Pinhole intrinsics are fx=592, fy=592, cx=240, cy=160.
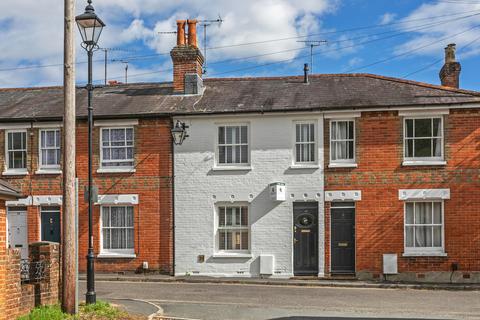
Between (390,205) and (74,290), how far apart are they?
38.8 feet

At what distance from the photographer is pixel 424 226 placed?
64.6 feet

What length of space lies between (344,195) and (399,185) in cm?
184

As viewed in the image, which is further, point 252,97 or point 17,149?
point 17,149

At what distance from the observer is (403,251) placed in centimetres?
1953

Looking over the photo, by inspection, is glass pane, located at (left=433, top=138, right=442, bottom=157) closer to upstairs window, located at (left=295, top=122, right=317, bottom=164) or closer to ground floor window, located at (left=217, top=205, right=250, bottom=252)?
upstairs window, located at (left=295, top=122, right=317, bottom=164)

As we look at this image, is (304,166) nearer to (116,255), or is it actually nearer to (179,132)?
(179,132)

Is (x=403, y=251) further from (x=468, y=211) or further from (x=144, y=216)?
(x=144, y=216)

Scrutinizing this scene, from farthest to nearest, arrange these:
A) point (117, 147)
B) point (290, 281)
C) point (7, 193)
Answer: point (117, 147) → point (290, 281) → point (7, 193)

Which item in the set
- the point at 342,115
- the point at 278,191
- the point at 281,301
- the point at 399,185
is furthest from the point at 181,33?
the point at 281,301

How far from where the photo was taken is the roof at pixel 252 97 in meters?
20.2

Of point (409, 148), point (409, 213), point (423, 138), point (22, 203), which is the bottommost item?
point (409, 213)

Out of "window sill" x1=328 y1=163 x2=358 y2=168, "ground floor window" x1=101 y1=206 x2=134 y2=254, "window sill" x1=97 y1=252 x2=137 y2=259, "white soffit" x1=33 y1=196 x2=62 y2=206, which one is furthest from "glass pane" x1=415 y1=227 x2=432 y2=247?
"white soffit" x1=33 y1=196 x2=62 y2=206

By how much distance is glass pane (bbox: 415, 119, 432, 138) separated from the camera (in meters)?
19.8

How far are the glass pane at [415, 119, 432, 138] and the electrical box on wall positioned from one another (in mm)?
4797
